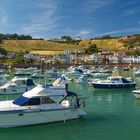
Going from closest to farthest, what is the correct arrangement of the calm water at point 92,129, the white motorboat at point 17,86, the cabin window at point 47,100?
1. the calm water at point 92,129
2. the cabin window at point 47,100
3. the white motorboat at point 17,86

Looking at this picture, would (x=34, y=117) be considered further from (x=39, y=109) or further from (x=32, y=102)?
(x=32, y=102)

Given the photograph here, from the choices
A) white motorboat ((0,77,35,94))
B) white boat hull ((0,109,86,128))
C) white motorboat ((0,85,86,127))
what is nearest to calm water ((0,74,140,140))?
white boat hull ((0,109,86,128))

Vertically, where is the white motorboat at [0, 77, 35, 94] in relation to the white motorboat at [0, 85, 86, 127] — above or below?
above

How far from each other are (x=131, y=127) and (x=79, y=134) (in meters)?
4.61

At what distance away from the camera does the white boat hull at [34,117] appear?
27.8 meters

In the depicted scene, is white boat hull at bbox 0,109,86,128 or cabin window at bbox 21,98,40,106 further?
cabin window at bbox 21,98,40,106

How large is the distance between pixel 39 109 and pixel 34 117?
2.42 ft

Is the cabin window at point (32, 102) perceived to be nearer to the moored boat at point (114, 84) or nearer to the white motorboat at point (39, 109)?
the white motorboat at point (39, 109)

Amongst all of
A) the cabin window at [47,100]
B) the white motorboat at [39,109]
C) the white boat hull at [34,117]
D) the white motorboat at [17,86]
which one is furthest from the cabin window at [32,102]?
the white motorboat at [17,86]

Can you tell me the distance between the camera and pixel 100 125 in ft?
96.6

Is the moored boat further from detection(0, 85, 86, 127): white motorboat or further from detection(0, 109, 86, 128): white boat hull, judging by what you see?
detection(0, 109, 86, 128): white boat hull

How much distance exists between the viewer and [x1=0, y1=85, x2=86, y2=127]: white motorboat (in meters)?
27.9

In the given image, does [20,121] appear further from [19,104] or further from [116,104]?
[116,104]

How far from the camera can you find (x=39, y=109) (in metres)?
28.5
